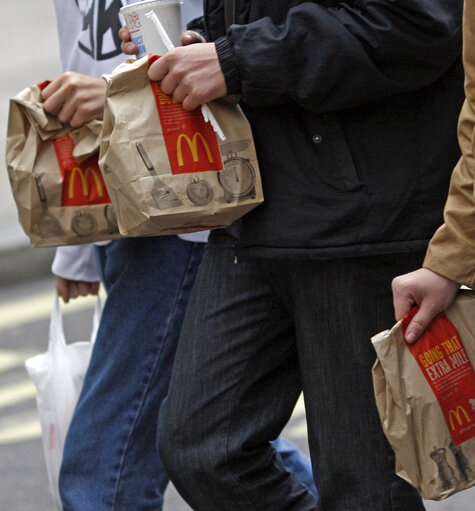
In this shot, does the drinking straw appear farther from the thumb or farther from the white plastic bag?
the white plastic bag

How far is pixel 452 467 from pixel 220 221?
0.69 m

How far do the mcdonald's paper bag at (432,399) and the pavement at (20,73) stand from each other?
17.4 feet

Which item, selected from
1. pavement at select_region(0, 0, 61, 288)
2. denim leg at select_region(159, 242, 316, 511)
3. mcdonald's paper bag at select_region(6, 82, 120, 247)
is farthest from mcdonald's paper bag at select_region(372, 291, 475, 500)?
pavement at select_region(0, 0, 61, 288)

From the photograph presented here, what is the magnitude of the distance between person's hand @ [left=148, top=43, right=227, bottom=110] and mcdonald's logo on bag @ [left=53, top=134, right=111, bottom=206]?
1.66 feet

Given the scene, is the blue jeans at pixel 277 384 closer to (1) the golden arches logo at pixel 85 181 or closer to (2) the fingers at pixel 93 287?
A: (1) the golden arches logo at pixel 85 181

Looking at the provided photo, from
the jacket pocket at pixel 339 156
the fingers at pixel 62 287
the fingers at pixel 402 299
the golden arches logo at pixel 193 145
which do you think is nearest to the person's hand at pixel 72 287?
the fingers at pixel 62 287

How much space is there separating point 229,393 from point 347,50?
0.78 meters

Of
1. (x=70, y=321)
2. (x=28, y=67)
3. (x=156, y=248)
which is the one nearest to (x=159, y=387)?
(x=156, y=248)

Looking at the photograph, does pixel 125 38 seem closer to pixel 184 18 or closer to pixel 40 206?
pixel 184 18

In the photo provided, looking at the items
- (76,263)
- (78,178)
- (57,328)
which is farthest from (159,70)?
(57,328)

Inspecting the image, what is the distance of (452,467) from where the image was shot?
226 centimetres

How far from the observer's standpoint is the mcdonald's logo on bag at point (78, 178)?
2932mm

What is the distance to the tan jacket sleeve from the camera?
2.14 metres

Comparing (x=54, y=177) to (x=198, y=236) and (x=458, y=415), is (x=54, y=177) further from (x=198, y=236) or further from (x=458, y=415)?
(x=458, y=415)
